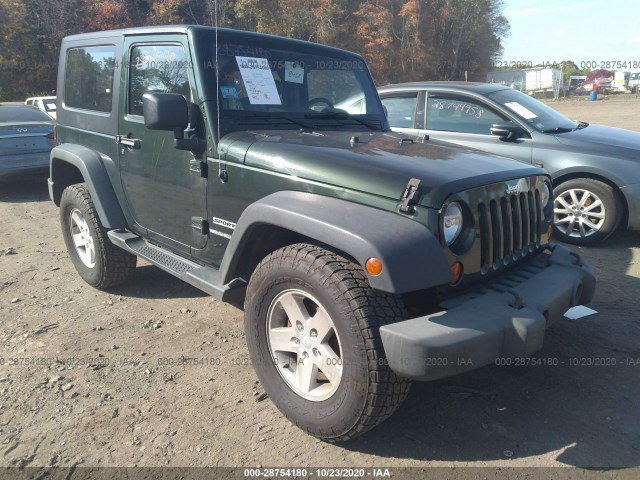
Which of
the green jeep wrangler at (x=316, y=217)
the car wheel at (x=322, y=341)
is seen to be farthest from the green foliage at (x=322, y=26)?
the car wheel at (x=322, y=341)

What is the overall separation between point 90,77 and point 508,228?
3529 millimetres

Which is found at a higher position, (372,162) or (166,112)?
(166,112)

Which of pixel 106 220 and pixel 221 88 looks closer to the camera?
pixel 221 88

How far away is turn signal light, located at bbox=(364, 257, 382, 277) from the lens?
2217 millimetres

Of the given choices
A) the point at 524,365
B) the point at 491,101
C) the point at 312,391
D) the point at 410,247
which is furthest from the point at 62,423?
the point at 491,101

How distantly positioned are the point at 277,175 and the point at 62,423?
1.76m

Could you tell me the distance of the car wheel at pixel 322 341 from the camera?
2.31 metres

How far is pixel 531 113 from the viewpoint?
6.10m

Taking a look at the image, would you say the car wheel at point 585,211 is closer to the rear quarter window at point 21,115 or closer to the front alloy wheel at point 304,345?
the front alloy wheel at point 304,345

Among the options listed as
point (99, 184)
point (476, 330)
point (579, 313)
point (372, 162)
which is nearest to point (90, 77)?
point (99, 184)

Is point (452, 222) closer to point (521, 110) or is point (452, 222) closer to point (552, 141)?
point (552, 141)

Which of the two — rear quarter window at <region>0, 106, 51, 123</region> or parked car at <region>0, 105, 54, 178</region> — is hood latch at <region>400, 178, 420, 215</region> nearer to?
parked car at <region>0, 105, 54, 178</region>

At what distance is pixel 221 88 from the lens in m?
3.25

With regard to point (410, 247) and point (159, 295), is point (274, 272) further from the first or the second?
point (159, 295)
